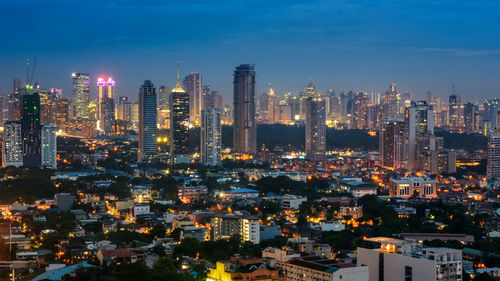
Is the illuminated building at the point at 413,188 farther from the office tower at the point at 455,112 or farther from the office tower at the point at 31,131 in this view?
the office tower at the point at 455,112

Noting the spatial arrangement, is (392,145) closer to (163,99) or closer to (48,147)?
(48,147)

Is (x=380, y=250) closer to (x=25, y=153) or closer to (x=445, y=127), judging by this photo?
(x=25, y=153)

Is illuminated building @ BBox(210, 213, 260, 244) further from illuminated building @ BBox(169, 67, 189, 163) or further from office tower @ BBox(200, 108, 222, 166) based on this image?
illuminated building @ BBox(169, 67, 189, 163)

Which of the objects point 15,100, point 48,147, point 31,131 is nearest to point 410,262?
point 48,147

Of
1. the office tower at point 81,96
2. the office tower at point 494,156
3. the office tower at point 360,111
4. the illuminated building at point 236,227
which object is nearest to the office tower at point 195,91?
the office tower at point 81,96

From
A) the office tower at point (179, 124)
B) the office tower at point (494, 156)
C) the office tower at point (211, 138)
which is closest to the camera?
the office tower at point (494, 156)

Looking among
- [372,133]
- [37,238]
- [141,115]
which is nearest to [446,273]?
[37,238]
